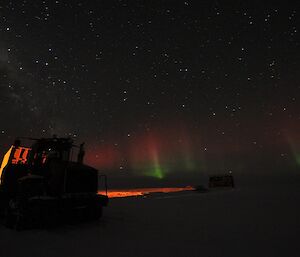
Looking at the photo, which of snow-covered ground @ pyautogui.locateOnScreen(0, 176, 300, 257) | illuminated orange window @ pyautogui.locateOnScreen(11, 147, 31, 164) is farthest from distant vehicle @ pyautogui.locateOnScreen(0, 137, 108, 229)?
snow-covered ground @ pyautogui.locateOnScreen(0, 176, 300, 257)

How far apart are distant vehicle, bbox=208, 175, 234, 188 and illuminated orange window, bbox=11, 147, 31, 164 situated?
90.0ft

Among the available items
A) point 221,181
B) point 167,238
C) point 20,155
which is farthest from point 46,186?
point 221,181

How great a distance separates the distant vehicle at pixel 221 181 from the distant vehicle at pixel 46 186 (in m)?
26.3

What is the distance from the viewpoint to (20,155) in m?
10.5

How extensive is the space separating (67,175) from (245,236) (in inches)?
214

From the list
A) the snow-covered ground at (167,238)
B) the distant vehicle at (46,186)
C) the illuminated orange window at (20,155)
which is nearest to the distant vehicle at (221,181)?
the snow-covered ground at (167,238)

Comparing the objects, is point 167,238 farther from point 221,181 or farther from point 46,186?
point 221,181

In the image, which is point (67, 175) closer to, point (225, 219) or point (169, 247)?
point (169, 247)

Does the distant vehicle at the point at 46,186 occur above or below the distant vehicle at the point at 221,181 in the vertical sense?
below

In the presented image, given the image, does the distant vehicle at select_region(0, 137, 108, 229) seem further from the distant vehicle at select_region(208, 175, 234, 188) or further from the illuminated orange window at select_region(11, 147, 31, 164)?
the distant vehicle at select_region(208, 175, 234, 188)

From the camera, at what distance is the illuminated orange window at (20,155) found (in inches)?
408

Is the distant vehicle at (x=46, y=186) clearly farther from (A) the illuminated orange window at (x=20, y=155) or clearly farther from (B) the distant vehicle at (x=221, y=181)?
(B) the distant vehicle at (x=221, y=181)

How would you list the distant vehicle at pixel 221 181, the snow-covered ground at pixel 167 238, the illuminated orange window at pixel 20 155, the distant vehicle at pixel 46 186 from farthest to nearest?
the distant vehicle at pixel 221 181
the illuminated orange window at pixel 20 155
the distant vehicle at pixel 46 186
the snow-covered ground at pixel 167 238

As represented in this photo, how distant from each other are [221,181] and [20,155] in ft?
94.0
